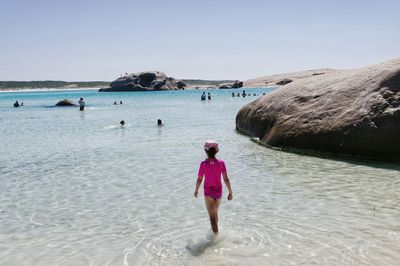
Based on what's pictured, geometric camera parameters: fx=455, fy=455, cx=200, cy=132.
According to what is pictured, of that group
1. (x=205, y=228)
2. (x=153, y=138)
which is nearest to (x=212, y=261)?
(x=205, y=228)

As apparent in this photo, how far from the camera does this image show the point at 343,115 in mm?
14828

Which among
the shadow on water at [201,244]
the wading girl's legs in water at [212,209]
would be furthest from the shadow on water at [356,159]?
the shadow on water at [201,244]

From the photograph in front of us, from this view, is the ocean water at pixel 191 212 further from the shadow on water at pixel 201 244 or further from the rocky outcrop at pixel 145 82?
the rocky outcrop at pixel 145 82

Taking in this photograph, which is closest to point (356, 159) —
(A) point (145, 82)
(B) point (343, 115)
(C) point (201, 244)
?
(B) point (343, 115)

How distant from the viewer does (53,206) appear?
10227 mm

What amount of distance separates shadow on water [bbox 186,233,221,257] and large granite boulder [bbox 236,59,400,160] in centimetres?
793

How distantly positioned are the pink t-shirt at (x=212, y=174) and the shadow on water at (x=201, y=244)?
2.43 feet

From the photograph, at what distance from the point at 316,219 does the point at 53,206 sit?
18.8ft

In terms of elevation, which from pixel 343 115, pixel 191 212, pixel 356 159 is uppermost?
pixel 343 115

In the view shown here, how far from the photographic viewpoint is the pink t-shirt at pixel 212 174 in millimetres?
7836

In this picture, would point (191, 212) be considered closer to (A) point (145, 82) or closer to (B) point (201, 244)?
(B) point (201, 244)

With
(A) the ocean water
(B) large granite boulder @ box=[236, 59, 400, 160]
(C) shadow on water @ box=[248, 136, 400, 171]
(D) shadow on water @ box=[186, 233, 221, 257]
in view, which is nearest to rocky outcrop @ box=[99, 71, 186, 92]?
(B) large granite boulder @ box=[236, 59, 400, 160]

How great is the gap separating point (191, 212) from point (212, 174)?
1858mm

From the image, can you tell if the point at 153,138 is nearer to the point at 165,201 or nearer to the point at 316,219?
the point at 165,201
